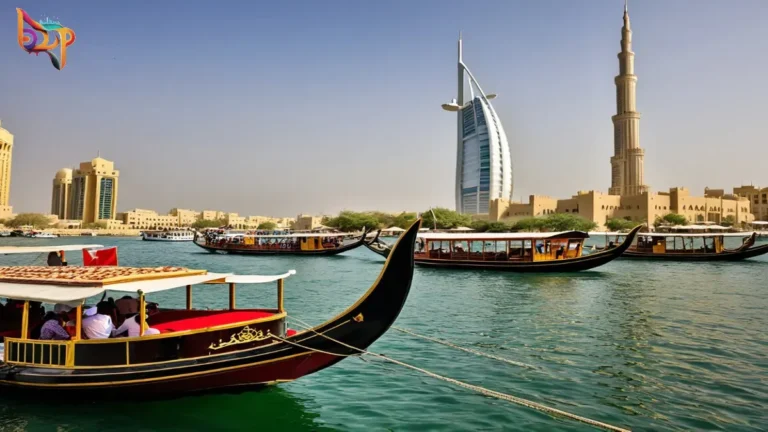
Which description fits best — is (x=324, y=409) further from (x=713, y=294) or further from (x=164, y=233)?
(x=164, y=233)

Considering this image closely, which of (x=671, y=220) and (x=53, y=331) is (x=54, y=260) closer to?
(x=53, y=331)

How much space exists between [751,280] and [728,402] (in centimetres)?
1841

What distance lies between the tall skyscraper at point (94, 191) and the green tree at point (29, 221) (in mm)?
21924

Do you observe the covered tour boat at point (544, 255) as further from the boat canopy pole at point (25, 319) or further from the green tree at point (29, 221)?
the green tree at point (29, 221)

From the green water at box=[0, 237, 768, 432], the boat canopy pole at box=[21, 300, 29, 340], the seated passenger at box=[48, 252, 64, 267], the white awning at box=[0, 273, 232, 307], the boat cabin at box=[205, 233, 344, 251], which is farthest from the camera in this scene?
the boat cabin at box=[205, 233, 344, 251]

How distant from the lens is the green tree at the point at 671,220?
268 feet

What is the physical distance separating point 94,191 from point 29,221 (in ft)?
91.7

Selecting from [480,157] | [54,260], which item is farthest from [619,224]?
[54,260]

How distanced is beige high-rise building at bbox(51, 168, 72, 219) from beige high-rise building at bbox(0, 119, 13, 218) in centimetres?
2891

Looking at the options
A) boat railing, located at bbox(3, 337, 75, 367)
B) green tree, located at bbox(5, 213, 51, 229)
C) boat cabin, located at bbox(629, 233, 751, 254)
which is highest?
green tree, located at bbox(5, 213, 51, 229)

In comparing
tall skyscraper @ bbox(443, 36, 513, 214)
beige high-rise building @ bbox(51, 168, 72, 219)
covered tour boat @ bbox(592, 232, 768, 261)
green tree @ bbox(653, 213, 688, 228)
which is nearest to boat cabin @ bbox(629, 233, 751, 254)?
covered tour boat @ bbox(592, 232, 768, 261)

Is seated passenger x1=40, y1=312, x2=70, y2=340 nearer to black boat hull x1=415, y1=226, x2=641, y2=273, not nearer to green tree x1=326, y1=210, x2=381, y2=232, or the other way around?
black boat hull x1=415, y1=226, x2=641, y2=273

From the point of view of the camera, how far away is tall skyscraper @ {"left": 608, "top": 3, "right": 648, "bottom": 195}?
113188 millimetres

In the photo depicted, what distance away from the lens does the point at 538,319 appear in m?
12.0
